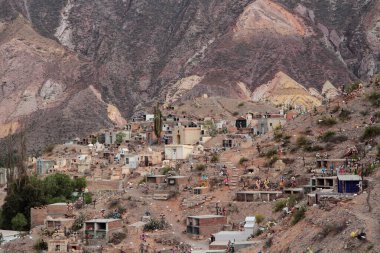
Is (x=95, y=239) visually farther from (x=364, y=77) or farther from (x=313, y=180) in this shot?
(x=364, y=77)

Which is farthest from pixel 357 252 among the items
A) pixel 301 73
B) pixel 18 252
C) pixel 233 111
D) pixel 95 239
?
pixel 301 73

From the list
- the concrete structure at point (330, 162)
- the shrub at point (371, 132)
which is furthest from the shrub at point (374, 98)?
the concrete structure at point (330, 162)

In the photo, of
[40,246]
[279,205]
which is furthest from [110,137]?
[279,205]

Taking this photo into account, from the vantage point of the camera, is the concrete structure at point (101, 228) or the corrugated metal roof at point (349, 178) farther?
the concrete structure at point (101, 228)

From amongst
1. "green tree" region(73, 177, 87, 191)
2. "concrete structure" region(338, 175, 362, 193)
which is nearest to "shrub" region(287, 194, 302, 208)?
"concrete structure" region(338, 175, 362, 193)

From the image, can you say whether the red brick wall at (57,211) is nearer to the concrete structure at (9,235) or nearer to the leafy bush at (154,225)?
the concrete structure at (9,235)

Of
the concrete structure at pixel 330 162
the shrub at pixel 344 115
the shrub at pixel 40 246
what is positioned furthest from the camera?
the shrub at pixel 344 115
